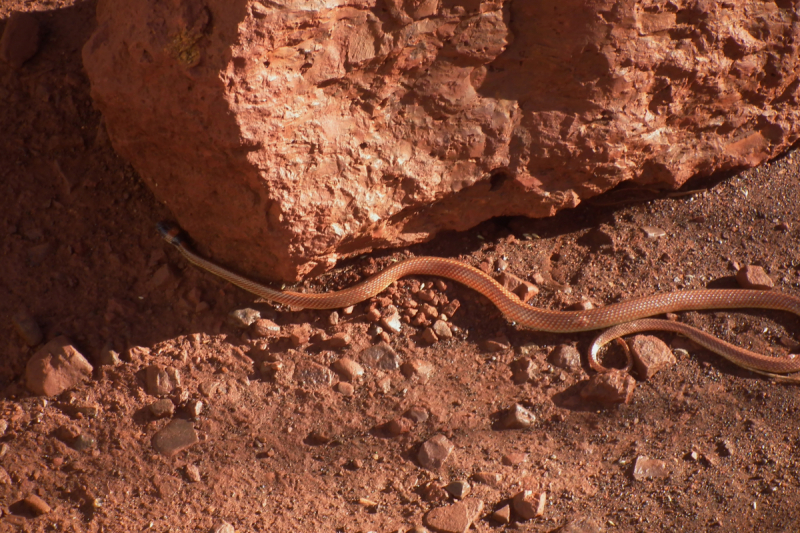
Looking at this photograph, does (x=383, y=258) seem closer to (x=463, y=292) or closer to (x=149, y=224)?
(x=463, y=292)

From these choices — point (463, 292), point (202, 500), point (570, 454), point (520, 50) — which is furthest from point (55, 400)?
point (520, 50)

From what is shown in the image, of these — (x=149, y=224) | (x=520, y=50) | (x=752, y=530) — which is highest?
(x=520, y=50)

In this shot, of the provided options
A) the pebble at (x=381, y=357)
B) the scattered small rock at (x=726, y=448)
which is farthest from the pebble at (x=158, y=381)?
the scattered small rock at (x=726, y=448)

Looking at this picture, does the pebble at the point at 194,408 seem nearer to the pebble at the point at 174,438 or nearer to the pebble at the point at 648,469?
the pebble at the point at 174,438

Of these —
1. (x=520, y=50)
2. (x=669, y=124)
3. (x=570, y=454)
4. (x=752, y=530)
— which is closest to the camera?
(x=752, y=530)

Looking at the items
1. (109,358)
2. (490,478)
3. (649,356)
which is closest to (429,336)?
(490,478)

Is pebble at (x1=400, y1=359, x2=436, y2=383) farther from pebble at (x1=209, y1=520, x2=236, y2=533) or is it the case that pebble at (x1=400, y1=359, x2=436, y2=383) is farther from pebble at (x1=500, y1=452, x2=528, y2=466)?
pebble at (x1=209, y1=520, x2=236, y2=533)
